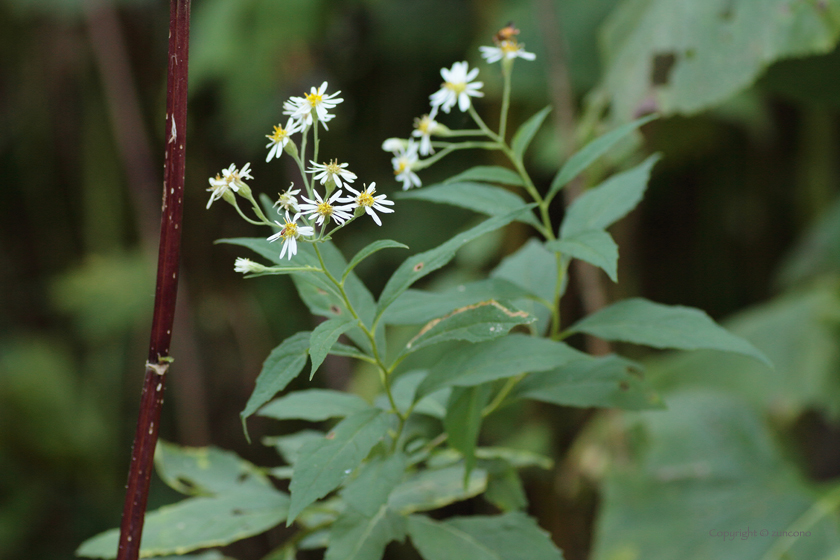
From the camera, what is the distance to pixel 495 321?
450 millimetres

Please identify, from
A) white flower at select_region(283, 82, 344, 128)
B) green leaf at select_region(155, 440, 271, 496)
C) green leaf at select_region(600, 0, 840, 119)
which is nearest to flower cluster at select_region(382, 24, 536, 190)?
white flower at select_region(283, 82, 344, 128)

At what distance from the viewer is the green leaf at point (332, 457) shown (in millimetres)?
409

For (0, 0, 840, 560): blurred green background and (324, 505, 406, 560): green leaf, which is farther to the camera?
(0, 0, 840, 560): blurred green background

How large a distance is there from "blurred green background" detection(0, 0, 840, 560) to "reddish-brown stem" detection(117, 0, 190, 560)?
0.85 m

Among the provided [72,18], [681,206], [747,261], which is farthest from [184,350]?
[747,261]

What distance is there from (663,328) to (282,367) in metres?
0.28

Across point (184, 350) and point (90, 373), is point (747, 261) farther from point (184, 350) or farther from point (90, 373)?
point (90, 373)

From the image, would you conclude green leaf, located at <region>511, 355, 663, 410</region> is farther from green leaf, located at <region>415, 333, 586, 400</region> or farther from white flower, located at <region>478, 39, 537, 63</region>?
white flower, located at <region>478, 39, 537, 63</region>

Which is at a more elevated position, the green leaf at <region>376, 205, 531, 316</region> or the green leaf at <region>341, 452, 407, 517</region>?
the green leaf at <region>376, 205, 531, 316</region>

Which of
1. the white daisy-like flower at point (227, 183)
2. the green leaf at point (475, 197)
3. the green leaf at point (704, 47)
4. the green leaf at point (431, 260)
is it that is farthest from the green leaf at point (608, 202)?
the green leaf at point (704, 47)

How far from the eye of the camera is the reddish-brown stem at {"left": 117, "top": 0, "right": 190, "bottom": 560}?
0.43 meters

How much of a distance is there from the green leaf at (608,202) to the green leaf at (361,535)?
0.85ft

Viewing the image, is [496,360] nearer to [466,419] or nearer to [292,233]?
[466,419]

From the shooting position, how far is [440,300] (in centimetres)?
52
